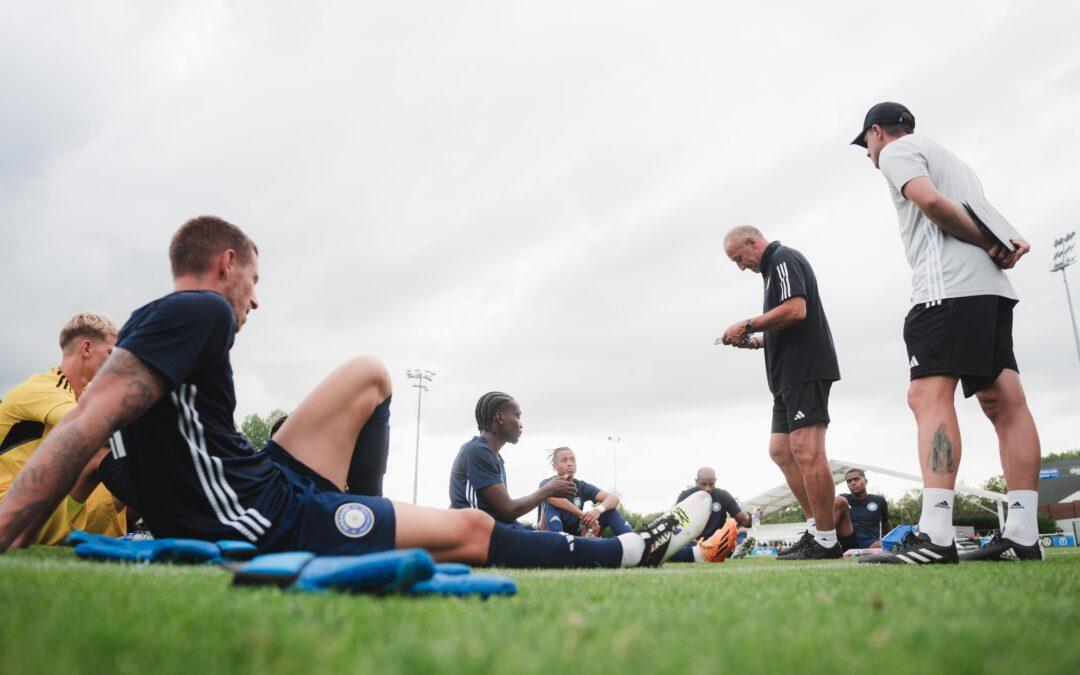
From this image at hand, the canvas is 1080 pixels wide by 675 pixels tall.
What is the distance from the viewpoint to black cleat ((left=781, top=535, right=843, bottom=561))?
5.88 meters

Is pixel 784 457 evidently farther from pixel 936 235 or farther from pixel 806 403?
pixel 936 235

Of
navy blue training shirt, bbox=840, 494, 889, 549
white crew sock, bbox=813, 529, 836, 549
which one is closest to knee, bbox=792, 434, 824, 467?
white crew sock, bbox=813, 529, 836, 549

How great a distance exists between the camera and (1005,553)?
13.0 ft

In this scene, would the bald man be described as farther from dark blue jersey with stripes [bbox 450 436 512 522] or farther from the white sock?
the white sock

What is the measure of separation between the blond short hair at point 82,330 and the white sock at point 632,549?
4.00 meters

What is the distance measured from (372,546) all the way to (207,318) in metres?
1.08

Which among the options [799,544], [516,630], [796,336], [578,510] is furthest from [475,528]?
[578,510]

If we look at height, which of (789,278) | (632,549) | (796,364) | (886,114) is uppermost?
(886,114)

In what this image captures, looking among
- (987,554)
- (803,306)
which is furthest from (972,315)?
(803,306)

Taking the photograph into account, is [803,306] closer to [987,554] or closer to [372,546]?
[987,554]

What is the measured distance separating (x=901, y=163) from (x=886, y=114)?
0.57 meters

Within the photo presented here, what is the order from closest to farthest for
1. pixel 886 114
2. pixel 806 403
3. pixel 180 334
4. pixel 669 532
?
pixel 180 334, pixel 669 532, pixel 886 114, pixel 806 403

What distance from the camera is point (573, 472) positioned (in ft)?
31.5

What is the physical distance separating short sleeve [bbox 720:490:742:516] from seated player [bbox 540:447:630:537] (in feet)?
9.45
